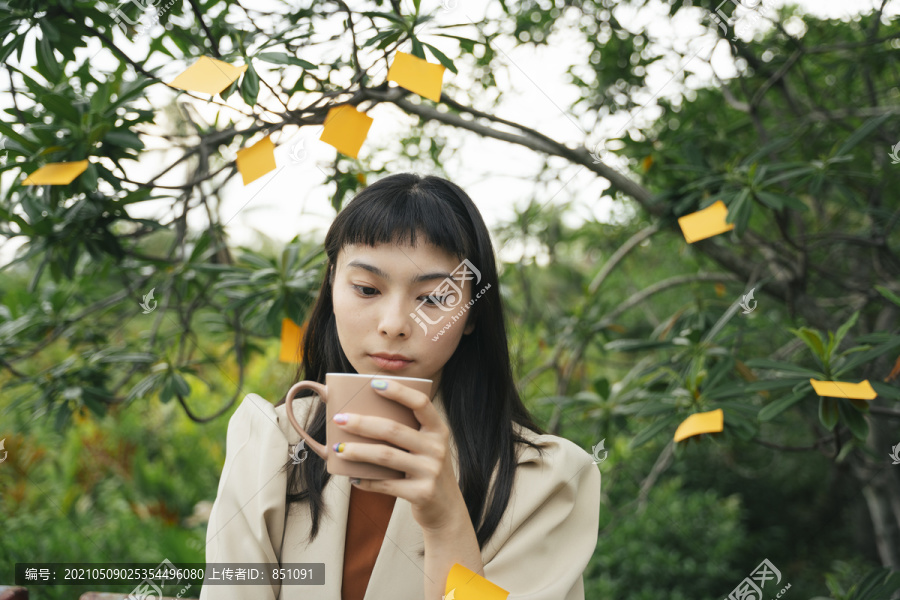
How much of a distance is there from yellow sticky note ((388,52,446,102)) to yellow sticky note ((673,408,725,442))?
85 cm

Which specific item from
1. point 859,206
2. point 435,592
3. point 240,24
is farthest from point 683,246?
point 435,592

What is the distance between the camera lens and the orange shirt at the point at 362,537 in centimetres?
111

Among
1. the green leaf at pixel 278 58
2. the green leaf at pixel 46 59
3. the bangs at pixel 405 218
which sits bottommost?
the bangs at pixel 405 218

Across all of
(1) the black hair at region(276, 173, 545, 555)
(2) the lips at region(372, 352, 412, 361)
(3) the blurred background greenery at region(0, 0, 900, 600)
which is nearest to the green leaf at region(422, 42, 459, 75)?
(3) the blurred background greenery at region(0, 0, 900, 600)

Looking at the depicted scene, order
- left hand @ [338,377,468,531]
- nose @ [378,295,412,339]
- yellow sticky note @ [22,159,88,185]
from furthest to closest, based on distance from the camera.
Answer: yellow sticky note @ [22,159,88,185]
nose @ [378,295,412,339]
left hand @ [338,377,468,531]

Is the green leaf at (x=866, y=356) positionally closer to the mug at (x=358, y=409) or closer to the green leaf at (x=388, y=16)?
the mug at (x=358, y=409)

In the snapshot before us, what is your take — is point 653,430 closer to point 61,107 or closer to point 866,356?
point 866,356

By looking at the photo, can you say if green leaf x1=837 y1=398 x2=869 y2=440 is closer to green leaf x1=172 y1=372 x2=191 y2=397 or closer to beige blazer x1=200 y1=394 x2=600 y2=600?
beige blazer x1=200 y1=394 x2=600 y2=600

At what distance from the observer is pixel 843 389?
127cm

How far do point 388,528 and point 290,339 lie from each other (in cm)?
59

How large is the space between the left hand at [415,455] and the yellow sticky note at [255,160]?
0.67m

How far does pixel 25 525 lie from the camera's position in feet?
9.12

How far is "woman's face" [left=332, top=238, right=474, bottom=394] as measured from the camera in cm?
102

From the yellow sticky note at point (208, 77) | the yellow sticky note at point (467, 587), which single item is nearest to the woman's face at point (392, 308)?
the yellow sticky note at point (467, 587)
